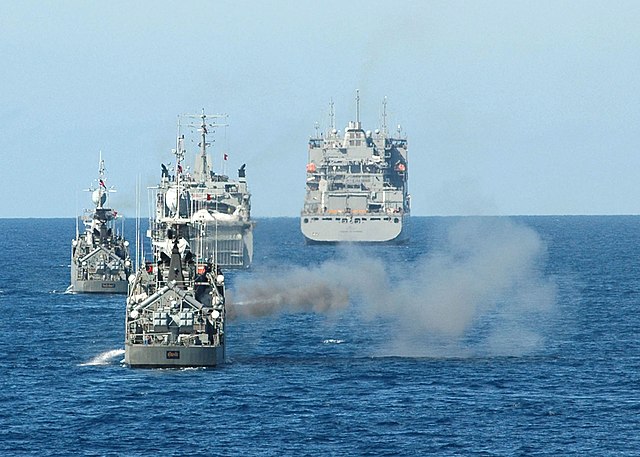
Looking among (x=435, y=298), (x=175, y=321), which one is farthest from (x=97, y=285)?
(x=175, y=321)

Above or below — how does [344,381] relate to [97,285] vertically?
below

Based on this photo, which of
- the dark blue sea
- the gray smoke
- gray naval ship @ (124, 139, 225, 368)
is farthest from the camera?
the gray smoke

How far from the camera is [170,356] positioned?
80.4 m

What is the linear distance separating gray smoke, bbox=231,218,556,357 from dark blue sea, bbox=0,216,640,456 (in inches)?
16.6

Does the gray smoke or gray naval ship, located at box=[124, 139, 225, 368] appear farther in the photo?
the gray smoke

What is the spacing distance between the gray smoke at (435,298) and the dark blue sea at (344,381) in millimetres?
420

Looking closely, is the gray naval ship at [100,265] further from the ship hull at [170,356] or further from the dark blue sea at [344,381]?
the ship hull at [170,356]

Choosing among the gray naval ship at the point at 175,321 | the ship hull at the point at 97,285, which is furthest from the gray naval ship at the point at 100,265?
the gray naval ship at the point at 175,321

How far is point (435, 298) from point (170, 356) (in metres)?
60.2

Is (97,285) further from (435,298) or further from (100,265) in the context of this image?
(435,298)

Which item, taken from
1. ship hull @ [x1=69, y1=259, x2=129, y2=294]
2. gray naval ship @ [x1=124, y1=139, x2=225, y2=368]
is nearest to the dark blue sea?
gray naval ship @ [x1=124, y1=139, x2=225, y2=368]

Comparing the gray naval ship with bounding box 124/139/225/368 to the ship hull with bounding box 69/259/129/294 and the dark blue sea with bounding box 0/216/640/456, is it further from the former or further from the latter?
the ship hull with bounding box 69/259/129/294

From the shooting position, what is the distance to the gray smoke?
4139 inches

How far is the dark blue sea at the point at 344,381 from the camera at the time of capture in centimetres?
6544
